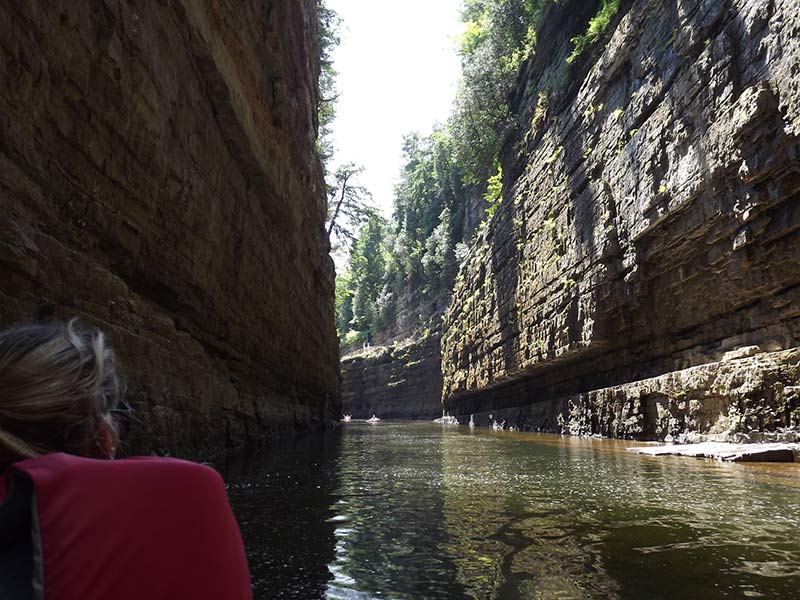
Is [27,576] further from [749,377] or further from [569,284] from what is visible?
[569,284]

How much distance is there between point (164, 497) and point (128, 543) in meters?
0.08

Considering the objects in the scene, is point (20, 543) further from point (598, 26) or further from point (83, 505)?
point (598, 26)

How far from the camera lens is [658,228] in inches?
514

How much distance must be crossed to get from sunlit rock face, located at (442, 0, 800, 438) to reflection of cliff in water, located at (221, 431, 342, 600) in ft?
25.7

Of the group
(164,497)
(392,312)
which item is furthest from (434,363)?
(164,497)

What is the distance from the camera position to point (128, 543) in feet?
3.00

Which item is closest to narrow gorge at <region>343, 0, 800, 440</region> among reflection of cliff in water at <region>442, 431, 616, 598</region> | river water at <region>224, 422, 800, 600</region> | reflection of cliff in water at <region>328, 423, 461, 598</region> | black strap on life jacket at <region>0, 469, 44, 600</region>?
river water at <region>224, 422, 800, 600</region>

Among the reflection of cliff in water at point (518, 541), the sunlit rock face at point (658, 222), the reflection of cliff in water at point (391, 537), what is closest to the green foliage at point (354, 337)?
the sunlit rock face at point (658, 222)

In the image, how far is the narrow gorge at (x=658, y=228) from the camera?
976 centimetres

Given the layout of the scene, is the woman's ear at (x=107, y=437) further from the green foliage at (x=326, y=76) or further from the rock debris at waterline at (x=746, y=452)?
the green foliage at (x=326, y=76)

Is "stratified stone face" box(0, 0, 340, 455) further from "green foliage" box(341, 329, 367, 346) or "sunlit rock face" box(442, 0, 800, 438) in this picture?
"green foliage" box(341, 329, 367, 346)

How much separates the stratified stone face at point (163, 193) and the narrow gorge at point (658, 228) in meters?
8.77

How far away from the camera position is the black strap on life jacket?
0.84m

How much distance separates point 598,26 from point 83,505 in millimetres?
20431
